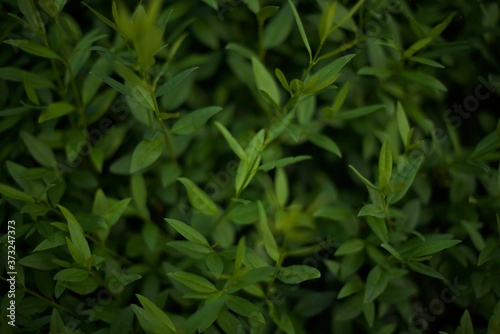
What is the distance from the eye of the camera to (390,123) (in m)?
1.25

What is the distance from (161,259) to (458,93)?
0.97m

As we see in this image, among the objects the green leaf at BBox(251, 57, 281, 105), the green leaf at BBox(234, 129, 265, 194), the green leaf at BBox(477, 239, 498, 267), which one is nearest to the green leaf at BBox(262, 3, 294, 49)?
the green leaf at BBox(251, 57, 281, 105)

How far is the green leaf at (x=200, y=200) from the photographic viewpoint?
41.2 inches

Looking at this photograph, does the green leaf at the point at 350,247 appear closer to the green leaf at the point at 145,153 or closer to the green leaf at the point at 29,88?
the green leaf at the point at 145,153

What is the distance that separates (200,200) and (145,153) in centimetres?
15

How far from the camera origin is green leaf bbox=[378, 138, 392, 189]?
0.97 m

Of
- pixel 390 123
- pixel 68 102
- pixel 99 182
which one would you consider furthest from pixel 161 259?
pixel 390 123

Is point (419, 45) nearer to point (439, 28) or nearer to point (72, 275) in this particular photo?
point (439, 28)

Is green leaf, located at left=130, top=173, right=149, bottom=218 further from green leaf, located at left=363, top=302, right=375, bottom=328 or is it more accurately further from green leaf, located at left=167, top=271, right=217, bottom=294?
green leaf, located at left=363, top=302, right=375, bottom=328

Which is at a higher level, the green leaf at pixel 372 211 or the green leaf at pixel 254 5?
the green leaf at pixel 254 5

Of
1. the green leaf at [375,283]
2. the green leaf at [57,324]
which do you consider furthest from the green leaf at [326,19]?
the green leaf at [57,324]

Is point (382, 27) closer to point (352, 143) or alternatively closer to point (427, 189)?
point (352, 143)

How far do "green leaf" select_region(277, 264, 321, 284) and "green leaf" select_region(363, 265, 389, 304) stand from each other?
164mm

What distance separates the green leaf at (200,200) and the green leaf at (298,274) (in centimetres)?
21
